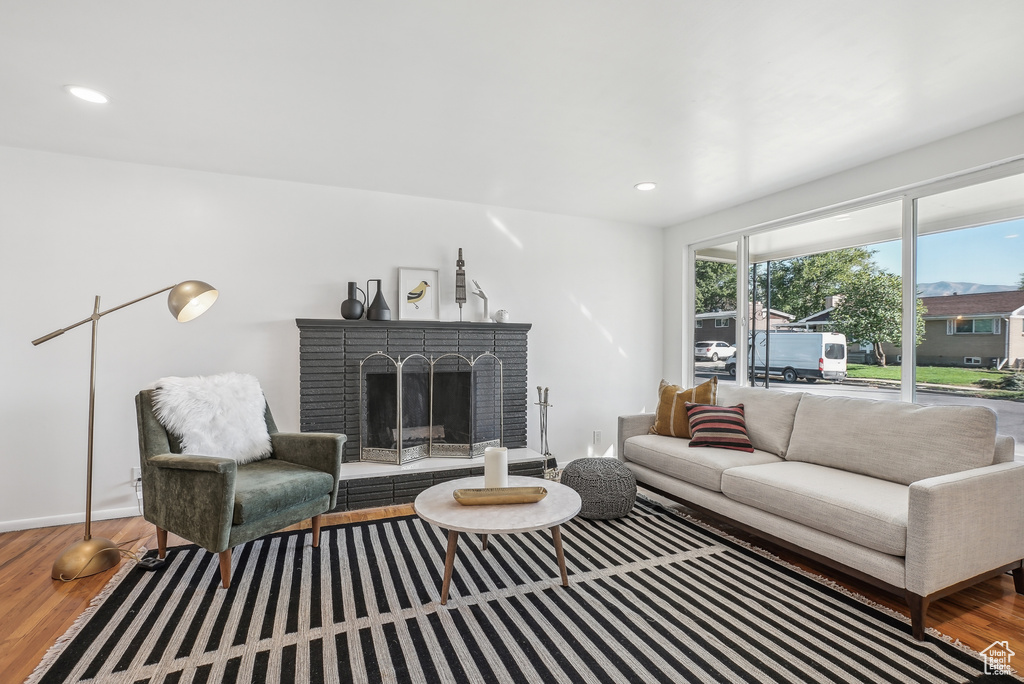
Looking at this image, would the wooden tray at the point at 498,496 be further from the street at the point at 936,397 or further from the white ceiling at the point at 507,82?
the street at the point at 936,397

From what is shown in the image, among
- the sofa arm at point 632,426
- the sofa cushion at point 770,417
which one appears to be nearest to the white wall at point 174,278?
the sofa arm at point 632,426

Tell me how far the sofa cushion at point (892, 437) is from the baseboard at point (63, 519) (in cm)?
436

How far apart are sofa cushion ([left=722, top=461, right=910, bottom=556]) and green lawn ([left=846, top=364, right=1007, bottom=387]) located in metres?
0.87

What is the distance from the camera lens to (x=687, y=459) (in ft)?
10.5

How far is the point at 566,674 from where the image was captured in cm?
172

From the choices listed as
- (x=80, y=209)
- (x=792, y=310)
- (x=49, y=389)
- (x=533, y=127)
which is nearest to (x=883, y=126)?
(x=792, y=310)

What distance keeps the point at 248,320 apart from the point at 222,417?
980mm

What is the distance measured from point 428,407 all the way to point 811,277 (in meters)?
3.13

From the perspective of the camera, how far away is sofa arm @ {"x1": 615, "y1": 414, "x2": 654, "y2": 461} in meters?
3.88

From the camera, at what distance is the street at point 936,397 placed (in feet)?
8.80

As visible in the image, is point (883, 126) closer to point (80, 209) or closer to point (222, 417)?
point (222, 417)

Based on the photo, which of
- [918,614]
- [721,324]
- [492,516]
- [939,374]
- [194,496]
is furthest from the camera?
[721,324]

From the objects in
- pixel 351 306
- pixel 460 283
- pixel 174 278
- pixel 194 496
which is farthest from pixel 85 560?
pixel 460 283

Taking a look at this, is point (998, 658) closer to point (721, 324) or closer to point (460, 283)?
point (721, 324)
